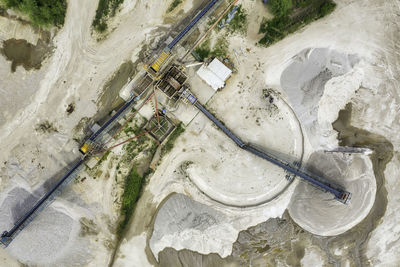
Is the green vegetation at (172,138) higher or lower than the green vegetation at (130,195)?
higher

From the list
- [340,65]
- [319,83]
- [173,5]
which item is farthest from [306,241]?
[173,5]

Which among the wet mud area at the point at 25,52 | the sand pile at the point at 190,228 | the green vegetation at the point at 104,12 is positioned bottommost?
the sand pile at the point at 190,228

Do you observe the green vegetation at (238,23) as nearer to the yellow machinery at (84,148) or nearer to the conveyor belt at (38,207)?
the yellow machinery at (84,148)

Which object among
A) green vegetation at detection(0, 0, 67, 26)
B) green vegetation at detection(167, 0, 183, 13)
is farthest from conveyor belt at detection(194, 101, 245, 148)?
green vegetation at detection(0, 0, 67, 26)

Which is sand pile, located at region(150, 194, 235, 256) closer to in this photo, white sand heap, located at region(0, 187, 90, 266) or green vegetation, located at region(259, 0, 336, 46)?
white sand heap, located at region(0, 187, 90, 266)

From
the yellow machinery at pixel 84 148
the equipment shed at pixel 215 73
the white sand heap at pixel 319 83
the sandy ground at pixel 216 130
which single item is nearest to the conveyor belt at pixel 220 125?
the sandy ground at pixel 216 130

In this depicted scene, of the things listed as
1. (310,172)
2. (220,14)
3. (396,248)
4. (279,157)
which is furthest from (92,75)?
(396,248)
